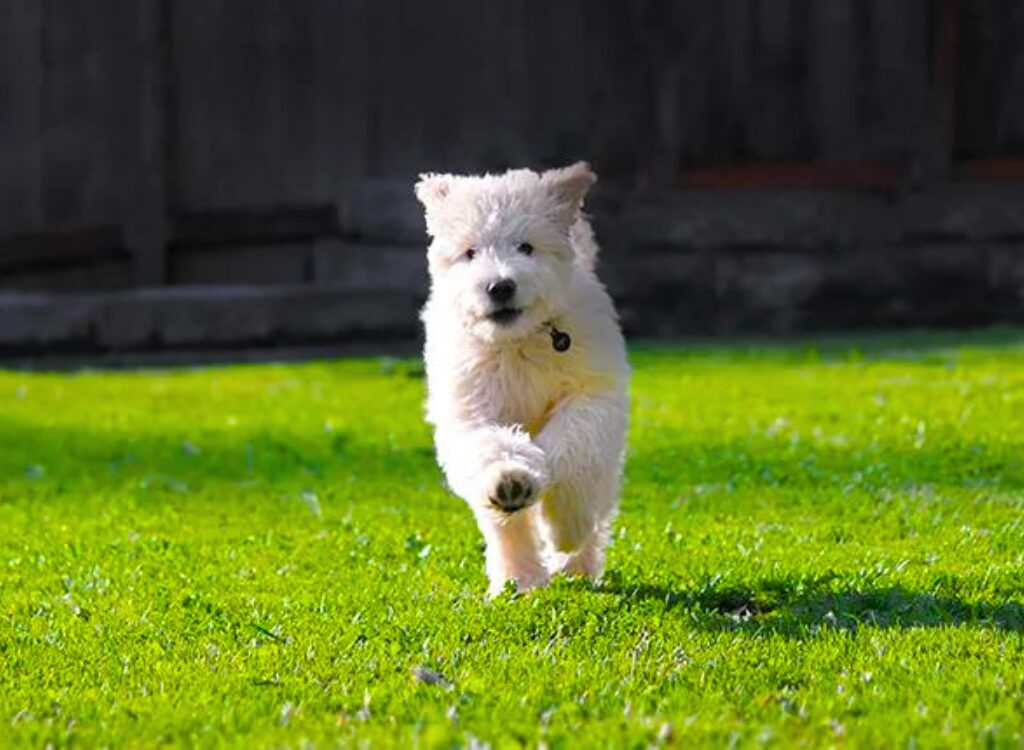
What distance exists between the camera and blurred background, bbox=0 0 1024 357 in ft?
67.9

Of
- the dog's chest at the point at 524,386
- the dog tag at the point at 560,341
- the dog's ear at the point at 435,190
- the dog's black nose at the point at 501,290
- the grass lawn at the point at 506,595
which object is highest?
the dog's ear at the point at 435,190

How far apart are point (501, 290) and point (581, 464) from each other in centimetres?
66

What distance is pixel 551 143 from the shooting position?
69.7 ft

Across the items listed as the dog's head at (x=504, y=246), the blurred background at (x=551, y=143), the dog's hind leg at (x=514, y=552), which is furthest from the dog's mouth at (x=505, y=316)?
the blurred background at (x=551, y=143)

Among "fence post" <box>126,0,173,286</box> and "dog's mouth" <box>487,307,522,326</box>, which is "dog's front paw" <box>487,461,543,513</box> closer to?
"dog's mouth" <box>487,307,522,326</box>

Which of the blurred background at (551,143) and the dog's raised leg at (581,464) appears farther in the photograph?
the blurred background at (551,143)

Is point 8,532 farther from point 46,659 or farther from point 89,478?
point 46,659

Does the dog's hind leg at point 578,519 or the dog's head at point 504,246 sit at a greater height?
the dog's head at point 504,246

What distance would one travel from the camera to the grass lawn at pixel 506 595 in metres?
5.86

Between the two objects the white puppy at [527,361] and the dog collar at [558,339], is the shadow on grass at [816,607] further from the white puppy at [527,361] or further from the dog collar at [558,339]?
the dog collar at [558,339]

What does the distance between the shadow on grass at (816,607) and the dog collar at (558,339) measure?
86 cm

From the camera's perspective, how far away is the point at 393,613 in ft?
24.8

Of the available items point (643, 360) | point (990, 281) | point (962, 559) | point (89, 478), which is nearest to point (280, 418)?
point (89, 478)

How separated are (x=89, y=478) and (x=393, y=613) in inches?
206
